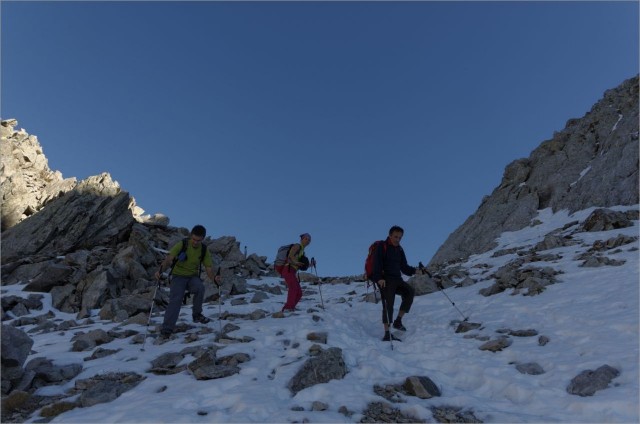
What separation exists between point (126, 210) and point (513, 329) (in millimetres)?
31741

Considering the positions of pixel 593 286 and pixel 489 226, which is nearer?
pixel 593 286

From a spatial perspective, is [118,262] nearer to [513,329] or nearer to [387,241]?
[387,241]

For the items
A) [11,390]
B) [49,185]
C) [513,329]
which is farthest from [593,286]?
[49,185]

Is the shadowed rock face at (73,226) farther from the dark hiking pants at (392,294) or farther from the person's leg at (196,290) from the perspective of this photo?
the dark hiking pants at (392,294)

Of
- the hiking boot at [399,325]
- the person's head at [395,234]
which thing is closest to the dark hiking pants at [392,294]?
the hiking boot at [399,325]

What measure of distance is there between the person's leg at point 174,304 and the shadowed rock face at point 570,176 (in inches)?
954

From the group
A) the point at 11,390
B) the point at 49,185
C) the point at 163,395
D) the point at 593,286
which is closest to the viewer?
the point at 163,395

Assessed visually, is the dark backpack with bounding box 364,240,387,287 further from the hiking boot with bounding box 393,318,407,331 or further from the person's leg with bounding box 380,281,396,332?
the hiking boot with bounding box 393,318,407,331

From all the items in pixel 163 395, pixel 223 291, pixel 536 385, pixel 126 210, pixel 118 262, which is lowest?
pixel 536 385

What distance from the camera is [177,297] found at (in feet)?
36.4

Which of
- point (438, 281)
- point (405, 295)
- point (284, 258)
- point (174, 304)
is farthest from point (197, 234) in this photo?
point (438, 281)

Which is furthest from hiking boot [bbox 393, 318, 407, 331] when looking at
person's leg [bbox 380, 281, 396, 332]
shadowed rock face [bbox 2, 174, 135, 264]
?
shadowed rock face [bbox 2, 174, 135, 264]

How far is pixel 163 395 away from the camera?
20.7 ft

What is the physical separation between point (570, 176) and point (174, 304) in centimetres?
3631
